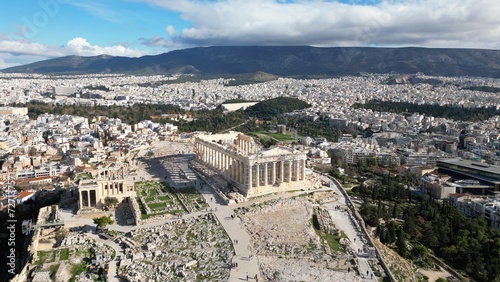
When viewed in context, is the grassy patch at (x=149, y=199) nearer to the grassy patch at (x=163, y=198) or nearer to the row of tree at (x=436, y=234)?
the grassy patch at (x=163, y=198)

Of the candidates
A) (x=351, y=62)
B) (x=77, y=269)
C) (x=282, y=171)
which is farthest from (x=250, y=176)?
(x=351, y=62)

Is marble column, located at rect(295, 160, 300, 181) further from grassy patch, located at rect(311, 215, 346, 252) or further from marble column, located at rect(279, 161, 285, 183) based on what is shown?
grassy patch, located at rect(311, 215, 346, 252)

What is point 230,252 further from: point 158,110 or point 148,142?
point 158,110

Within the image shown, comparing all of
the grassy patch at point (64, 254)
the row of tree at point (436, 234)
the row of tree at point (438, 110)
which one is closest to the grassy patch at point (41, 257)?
the grassy patch at point (64, 254)

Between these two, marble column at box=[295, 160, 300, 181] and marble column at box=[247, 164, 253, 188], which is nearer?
marble column at box=[247, 164, 253, 188]

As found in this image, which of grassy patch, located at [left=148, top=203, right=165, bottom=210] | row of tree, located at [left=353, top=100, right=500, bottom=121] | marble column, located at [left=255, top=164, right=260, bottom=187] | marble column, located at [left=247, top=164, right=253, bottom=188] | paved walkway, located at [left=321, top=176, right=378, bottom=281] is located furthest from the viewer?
row of tree, located at [left=353, top=100, right=500, bottom=121]

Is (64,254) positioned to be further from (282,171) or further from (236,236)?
(282,171)

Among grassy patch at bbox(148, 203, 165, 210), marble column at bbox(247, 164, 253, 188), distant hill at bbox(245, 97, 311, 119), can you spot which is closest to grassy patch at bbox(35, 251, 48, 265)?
grassy patch at bbox(148, 203, 165, 210)

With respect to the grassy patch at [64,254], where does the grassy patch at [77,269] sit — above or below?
below

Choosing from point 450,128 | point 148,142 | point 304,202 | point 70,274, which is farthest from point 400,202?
point 450,128

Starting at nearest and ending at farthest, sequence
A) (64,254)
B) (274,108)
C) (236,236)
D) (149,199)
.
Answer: (64,254)
(236,236)
(149,199)
(274,108)

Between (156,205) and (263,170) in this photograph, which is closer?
(156,205)

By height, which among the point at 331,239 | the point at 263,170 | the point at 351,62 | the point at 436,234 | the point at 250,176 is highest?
the point at 351,62
